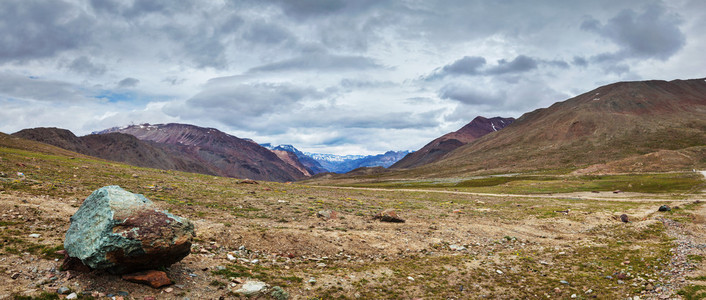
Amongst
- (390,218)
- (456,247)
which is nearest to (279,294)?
(456,247)

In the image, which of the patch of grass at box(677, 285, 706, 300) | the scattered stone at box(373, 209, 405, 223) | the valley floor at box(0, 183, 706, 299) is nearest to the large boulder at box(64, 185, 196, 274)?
the valley floor at box(0, 183, 706, 299)

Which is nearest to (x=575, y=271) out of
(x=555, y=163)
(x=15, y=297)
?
(x=15, y=297)

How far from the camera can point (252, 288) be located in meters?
11.6

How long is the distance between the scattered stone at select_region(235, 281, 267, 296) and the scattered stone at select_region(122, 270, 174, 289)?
2483 millimetres

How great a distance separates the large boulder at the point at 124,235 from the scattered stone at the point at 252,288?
2600mm

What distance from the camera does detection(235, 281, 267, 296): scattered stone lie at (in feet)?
37.2

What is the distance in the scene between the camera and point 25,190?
21.6m

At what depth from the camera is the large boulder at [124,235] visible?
9.98 m

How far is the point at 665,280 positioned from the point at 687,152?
586 feet

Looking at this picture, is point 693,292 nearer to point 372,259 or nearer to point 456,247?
point 456,247

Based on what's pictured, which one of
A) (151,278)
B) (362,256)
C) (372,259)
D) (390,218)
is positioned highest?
(151,278)

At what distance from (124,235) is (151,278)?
1.82m

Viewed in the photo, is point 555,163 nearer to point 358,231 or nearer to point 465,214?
point 465,214

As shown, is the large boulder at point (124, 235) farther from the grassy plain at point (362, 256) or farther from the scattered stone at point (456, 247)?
the scattered stone at point (456, 247)
